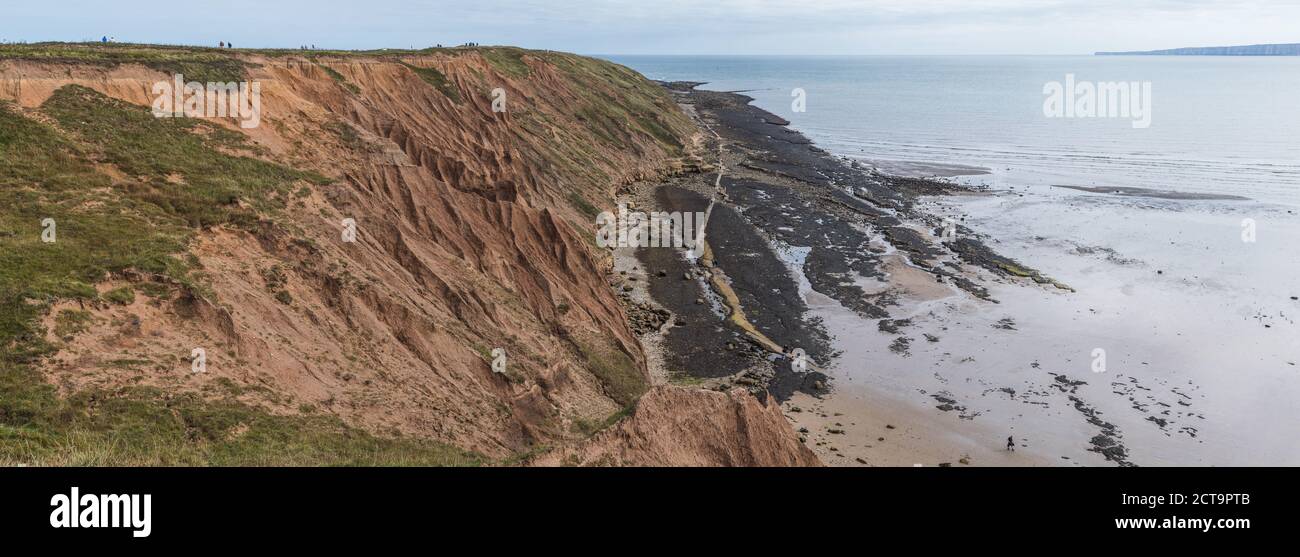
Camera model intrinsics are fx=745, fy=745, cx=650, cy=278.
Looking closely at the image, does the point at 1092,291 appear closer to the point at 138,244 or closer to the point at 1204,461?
the point at 1204,461

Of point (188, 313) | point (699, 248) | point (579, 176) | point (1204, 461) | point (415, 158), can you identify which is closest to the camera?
point (188, 313)

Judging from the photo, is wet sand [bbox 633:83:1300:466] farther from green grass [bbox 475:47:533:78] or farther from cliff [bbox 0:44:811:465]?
green grass [bbox 475:47:533:78]

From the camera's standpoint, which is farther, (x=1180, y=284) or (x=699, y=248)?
(x=699, y=248)

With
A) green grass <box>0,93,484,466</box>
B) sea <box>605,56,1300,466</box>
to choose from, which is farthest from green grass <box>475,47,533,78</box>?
green grass <box>0,93,484,466</box>

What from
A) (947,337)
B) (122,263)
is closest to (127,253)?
(122,263)

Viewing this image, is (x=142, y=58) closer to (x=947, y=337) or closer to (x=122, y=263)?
(x=122, y=263)
